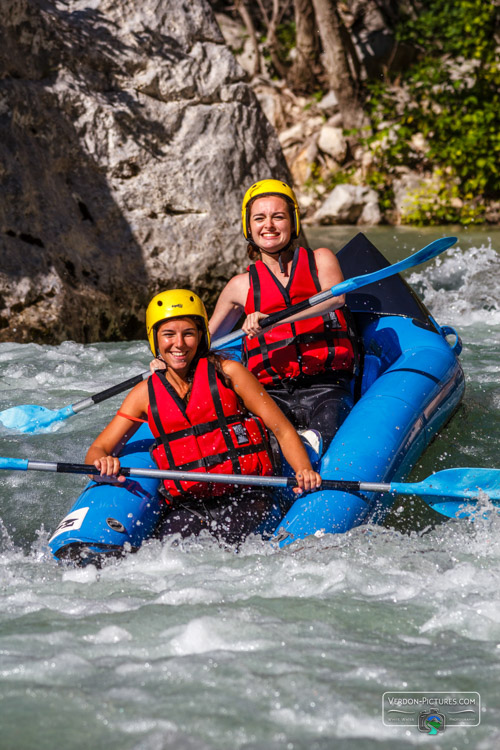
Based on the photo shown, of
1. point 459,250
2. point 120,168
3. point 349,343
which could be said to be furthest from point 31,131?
point 459,250

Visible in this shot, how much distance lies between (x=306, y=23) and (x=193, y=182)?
21.5ft

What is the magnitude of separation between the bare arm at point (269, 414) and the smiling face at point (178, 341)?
5.6 inches

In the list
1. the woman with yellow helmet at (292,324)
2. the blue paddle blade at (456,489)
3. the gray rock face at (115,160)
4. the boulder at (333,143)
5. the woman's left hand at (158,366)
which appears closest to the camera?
the blue paddle blade at (456,489)

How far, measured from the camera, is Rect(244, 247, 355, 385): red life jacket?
133 inches

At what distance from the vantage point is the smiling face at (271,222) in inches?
136

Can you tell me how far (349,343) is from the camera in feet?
11.4

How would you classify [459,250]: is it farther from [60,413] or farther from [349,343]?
[60,413]

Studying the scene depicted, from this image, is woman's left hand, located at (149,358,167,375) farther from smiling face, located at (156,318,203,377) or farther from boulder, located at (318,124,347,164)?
boulder, located at (318,124,347,164)

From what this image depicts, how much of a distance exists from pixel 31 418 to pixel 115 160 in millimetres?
2704

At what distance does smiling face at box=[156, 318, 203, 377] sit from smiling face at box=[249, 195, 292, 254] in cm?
81

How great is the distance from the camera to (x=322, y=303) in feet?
11.3

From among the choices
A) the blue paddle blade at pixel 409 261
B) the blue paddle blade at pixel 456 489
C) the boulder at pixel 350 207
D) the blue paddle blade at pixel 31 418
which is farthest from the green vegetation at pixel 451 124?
the blue paddle blade at pixel 456 489

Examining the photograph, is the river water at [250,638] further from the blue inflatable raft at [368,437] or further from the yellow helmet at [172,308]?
the yellow helmet at [172,308]

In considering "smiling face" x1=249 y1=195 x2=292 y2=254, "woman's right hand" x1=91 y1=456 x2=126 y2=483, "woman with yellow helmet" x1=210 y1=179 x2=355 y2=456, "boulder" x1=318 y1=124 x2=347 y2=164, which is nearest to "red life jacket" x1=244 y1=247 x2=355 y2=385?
"woman with yellow helmet" x1=210 y1=179 x2=355 y2=456
